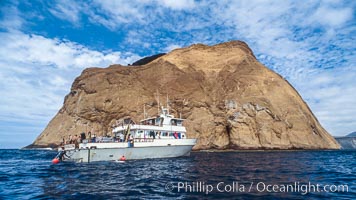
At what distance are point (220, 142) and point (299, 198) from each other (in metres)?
57.9

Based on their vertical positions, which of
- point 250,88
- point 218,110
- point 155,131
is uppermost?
point 250,88

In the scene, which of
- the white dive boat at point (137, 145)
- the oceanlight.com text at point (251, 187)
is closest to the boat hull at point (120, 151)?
the white dive boat at point (137, 145)

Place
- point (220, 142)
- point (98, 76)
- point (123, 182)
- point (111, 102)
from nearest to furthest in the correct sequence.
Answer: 1. point (123, 182)
2. point (220, 142)
3. point (111, 102)
4. point (98, 76)

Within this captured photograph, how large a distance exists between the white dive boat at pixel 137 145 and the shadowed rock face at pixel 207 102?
102ft

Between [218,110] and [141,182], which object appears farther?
[218,110]

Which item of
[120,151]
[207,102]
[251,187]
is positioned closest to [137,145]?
[120,151]

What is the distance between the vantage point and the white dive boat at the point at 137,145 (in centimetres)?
3259

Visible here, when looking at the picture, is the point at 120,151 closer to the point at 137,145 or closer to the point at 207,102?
the point at 137,145

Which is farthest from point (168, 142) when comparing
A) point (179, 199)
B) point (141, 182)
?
point (179, 199)

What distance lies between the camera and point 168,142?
122 ft

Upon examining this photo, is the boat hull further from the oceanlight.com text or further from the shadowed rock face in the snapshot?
the shadowed rock face

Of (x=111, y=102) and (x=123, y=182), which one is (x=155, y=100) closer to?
(x=111, y=102)

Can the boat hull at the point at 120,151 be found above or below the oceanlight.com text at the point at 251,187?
above

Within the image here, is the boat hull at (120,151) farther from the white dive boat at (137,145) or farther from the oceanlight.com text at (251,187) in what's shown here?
the oceanlight.com text at (251,187)
